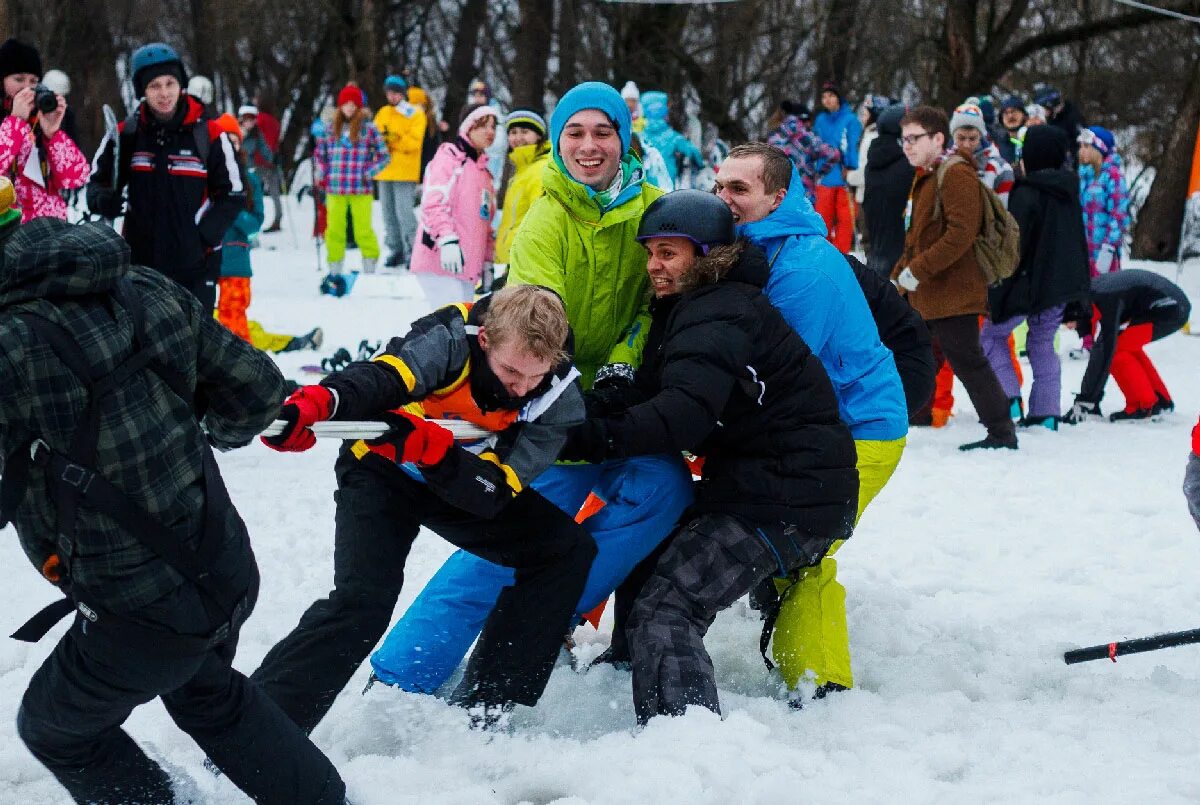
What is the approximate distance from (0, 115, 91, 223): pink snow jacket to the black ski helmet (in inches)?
158

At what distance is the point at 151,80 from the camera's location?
638cm

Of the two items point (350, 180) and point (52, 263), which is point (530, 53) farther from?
point (52, 263)

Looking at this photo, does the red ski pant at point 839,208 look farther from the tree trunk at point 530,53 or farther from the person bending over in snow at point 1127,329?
the person bending over in snow at point 1127,329

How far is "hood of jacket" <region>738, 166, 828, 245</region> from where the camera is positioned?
3.90 m

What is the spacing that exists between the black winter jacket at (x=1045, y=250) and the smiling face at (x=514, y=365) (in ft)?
17.7

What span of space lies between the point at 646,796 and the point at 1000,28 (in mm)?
17850

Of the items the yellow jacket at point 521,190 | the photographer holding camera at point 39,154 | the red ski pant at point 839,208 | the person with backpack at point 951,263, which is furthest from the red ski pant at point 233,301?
the red ski pant at point 839,208

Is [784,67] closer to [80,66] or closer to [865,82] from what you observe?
[865,82]

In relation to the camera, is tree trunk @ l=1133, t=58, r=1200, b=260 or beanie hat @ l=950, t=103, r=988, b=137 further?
tree trunk @ l=1133, t=58, r=1200, b=260

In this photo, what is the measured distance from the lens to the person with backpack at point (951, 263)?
23.4 feet

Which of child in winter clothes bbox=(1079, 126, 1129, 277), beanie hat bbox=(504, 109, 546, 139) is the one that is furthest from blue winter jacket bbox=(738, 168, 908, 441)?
child in winter clothes bbox=(1079, 126, 1129, 277)

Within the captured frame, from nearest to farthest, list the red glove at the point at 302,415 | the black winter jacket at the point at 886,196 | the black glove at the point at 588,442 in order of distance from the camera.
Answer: the red glove at the point at 302,415, the black glove at the point at 588,442, the black winter jacket at the point at 886,196

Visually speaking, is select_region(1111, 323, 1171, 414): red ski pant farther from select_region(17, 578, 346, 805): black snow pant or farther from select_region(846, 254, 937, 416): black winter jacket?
select_region(17, 578, 346, 805): black snow pant

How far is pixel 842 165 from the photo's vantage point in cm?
1475
